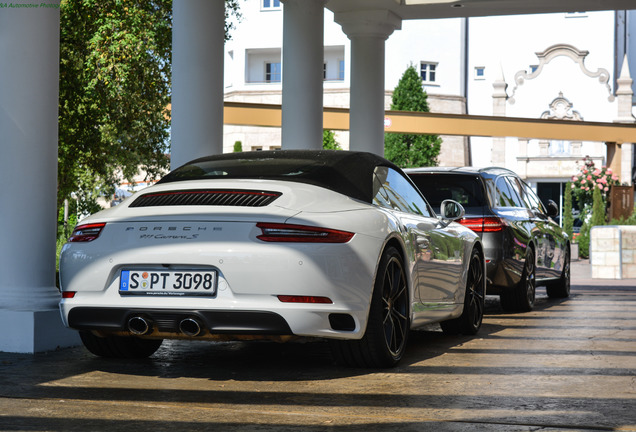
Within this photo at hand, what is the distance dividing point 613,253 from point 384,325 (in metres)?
16.4

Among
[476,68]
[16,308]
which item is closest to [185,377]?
[16,308]

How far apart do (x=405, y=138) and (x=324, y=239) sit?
176 ft

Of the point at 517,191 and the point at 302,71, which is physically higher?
the point at 302,71

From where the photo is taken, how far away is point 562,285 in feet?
43.0

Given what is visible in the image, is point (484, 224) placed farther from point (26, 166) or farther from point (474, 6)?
point (474, 6)

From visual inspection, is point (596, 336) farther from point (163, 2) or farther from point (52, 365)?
point (163, 2)

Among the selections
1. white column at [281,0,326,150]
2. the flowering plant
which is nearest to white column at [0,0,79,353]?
white column at [281,0,326,150]

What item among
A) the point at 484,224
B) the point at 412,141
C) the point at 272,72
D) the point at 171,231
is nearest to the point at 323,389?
the point at 171,231

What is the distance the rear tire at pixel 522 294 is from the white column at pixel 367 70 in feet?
17.4

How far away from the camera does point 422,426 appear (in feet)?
13.4

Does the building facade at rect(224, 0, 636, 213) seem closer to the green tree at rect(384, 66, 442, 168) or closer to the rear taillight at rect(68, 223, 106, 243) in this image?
the green tree at rect(384, 66, 442, 168)

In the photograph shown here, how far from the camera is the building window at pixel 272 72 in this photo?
6731cm

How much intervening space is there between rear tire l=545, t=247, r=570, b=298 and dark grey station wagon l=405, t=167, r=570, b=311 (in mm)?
1621

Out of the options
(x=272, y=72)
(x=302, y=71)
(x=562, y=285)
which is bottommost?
(x=562, y=285)
